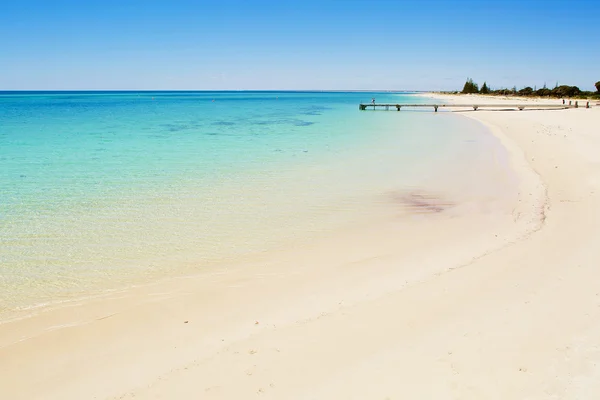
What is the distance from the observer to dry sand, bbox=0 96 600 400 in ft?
12.9

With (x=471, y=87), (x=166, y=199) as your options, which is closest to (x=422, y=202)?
(x=166, y=199)

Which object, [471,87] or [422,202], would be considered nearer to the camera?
[422,202]

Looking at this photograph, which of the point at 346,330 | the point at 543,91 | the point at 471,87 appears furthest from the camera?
the point at 471,87

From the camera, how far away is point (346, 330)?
4832mm

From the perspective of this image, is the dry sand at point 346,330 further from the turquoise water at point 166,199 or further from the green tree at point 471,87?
the green tree at point 471,87

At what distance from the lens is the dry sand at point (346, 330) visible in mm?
3930

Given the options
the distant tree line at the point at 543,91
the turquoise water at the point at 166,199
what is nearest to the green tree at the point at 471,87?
the distant tree line at the point at 543,91

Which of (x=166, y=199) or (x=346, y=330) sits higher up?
(x=166, y=199)

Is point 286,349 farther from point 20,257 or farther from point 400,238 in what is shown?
point 20,257

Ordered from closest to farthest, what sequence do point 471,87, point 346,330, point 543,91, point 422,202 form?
point 346,330 → point 422,202 → point 543,91 → point 471,87

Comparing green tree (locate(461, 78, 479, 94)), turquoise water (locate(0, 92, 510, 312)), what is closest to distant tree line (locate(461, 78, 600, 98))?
green tree (locate(461, 78, 479, 94))

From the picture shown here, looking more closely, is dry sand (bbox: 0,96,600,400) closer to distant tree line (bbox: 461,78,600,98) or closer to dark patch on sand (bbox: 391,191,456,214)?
dark patch on sand (bbox: 391,191,456,214)

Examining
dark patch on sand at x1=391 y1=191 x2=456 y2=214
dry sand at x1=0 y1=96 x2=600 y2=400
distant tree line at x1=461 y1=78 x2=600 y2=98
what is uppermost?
distant tree line at x1=461 y1=78 x2=600 y2=98

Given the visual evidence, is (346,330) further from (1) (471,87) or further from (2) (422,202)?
(1) (471,87)
